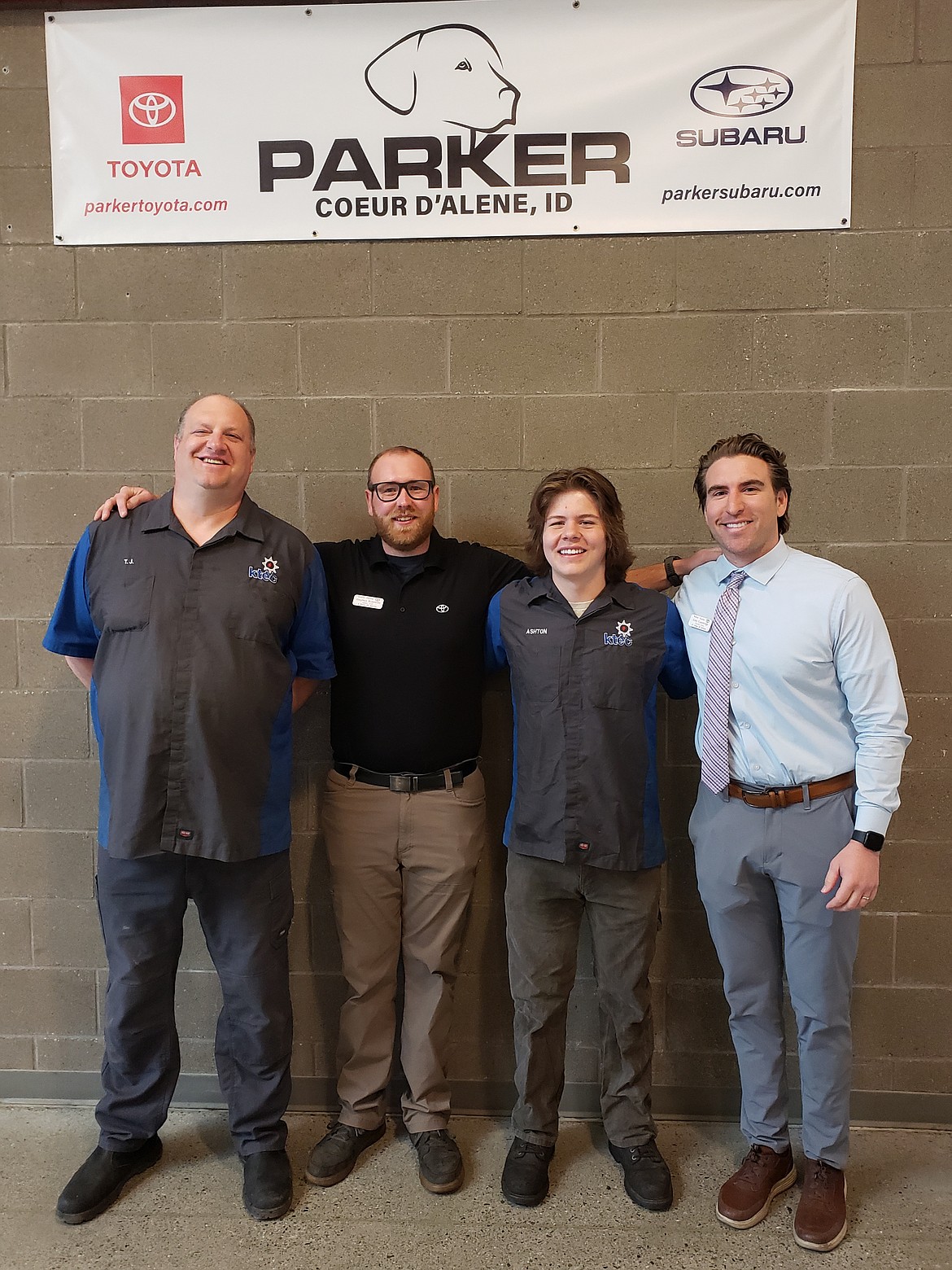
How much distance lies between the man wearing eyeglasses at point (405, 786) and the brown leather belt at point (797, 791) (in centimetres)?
64

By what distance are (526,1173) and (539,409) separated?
6.69 ft

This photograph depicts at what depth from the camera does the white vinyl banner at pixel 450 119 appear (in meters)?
2.48

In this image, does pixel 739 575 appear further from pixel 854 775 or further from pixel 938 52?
pixel 938 52

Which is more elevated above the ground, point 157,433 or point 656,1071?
point 157,433

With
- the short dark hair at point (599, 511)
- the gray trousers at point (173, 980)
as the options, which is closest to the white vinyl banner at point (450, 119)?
the short dark hair at point (599, 511)

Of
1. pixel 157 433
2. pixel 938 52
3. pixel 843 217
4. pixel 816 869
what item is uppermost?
pixel 938 52

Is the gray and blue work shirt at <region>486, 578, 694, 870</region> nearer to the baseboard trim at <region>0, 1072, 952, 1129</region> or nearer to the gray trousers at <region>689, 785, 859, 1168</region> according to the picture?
the gray trousers at <region>689, 785, 859, 1168</region>

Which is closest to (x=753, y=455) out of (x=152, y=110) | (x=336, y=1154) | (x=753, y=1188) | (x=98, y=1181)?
(x=753, y=1188)

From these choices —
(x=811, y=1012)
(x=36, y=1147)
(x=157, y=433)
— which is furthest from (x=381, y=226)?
(x=36, y=1147)

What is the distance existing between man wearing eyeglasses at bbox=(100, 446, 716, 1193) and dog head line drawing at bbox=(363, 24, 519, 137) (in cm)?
96

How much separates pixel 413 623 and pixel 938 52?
2.09 meters

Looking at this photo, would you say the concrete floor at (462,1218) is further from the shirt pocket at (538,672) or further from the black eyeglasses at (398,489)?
the black eyeglasses at (398,489)

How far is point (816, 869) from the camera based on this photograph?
212 centimetres

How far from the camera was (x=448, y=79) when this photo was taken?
251 cm
